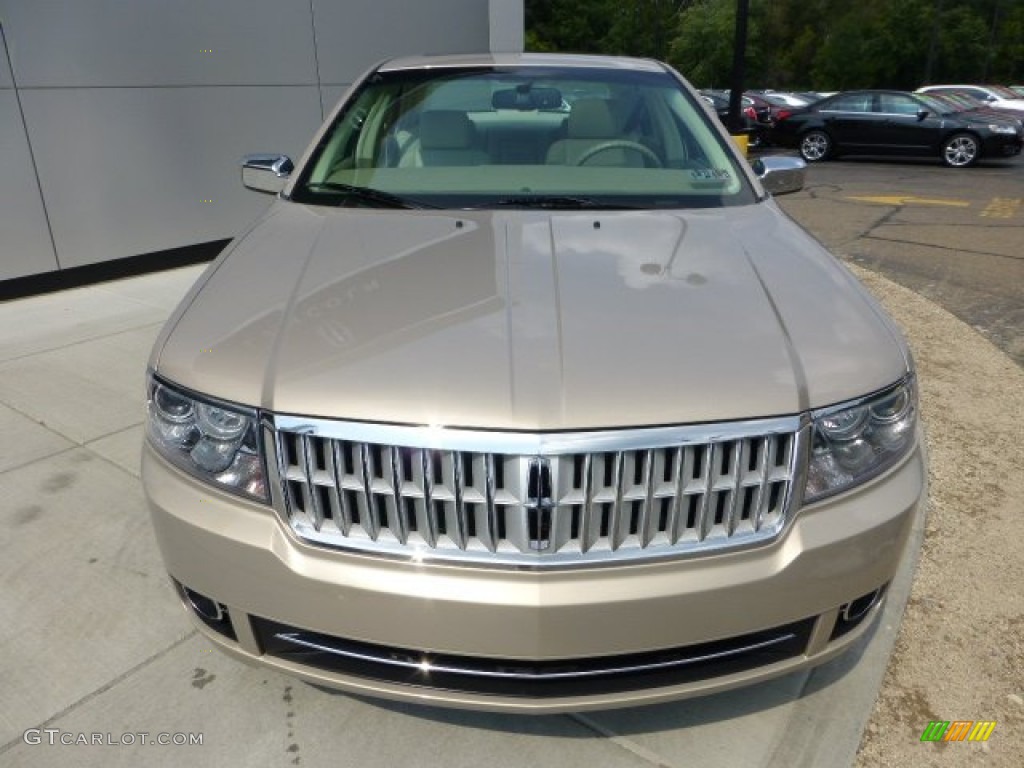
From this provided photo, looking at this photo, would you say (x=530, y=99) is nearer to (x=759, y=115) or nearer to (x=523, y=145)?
(x=523, y=145)

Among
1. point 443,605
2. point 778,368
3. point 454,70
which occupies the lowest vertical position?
point 443,605

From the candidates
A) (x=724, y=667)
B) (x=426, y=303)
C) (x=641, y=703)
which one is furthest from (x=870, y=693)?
(x=426, y=303)

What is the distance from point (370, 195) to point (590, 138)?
96 centimetres

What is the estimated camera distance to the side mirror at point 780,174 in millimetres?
3281

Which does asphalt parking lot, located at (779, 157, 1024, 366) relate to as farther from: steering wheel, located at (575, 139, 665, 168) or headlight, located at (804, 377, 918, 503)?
headlight, located at (804, 377, 918, 503)

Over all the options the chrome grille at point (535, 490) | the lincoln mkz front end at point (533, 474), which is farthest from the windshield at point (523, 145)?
the chrome grille at point (535, 490)

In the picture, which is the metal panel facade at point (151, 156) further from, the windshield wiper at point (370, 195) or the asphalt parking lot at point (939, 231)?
the asphalt parking lot at point (939, 231)

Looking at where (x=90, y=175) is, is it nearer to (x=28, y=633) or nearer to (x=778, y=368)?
(x=28, y=633)

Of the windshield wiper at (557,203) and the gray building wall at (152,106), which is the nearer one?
the windshield wiper at (557,203)

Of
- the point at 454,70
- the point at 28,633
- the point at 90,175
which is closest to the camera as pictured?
the point at 28,633

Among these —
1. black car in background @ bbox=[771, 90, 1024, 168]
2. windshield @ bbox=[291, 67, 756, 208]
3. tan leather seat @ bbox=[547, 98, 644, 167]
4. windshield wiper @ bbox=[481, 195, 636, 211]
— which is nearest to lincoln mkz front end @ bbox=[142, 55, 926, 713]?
windshield wiper @ bbox=[481, 195, 636, 211]

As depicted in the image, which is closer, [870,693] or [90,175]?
[870,693]

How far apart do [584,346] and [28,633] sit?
2.05 meters

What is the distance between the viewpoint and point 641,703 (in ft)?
5.63
